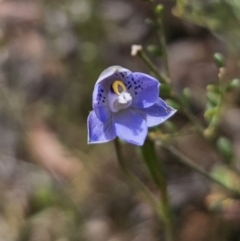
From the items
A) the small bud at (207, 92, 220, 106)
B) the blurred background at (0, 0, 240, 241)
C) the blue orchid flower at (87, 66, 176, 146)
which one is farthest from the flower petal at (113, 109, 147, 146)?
the blurred background at (0, 0, 240, 241)

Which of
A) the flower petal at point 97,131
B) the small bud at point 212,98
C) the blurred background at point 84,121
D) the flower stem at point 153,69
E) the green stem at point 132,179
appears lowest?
Answer: the blurred background at point 84,121

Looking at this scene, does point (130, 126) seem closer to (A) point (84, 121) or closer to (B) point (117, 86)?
(B) point (117, 86)

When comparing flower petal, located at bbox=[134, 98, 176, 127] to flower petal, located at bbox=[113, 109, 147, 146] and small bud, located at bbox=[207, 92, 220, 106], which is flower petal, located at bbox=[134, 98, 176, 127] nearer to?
flower petal, located at bbox=[113, 109, 147, 146]

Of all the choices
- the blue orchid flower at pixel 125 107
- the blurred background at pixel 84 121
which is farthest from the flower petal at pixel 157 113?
the blurred background at pixel 84 121

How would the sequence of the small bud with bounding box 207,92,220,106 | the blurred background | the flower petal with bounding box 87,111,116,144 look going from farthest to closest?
the blurred background → the small bud with bounding box 207,92,220,106 → the flower petal with bounding box 87,111,116,144

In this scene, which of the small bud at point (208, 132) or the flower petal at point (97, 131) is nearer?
the flower petal at point (97, 131)

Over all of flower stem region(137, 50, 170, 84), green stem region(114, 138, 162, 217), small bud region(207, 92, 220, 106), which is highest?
flower stem region(137, 50, 170, 84)

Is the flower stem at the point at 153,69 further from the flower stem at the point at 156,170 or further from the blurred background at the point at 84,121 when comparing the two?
the blurred background at the point at 84,121

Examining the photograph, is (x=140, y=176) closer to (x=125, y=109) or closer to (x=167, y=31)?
(x=167, y=31)
